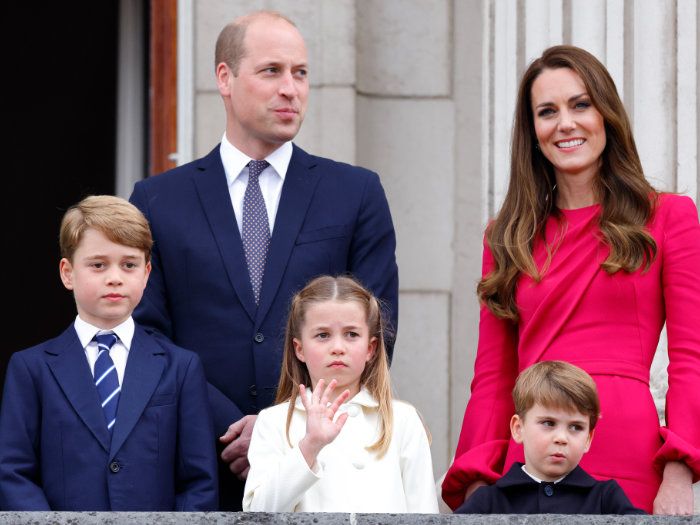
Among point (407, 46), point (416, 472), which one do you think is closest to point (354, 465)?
point (416, 472)

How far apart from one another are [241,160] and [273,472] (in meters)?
1.28

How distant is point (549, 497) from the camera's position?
4363 mm

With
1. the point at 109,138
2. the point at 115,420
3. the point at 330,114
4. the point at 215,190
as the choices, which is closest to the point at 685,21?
the point at 330,114

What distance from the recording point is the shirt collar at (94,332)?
4.79 metres

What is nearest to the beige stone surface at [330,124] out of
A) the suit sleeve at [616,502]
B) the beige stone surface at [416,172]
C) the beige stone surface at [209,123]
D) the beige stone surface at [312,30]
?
the beige stone surface at [312,30]

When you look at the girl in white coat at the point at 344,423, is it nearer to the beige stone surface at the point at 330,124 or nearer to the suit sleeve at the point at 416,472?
the suit sleeve at the point at 416,472

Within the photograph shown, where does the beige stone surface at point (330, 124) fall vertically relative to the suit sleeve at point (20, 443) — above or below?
above

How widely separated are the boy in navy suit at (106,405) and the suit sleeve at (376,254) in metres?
0.61

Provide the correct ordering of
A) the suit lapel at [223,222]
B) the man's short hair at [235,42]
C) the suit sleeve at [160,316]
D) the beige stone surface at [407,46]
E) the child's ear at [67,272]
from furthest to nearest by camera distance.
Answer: the beige stone surface at [407,46] → the man's short hair at [235,42] → the suit lapel at [223,222] → the suit sleeve at [160,316] → the child's ear at [67,272]

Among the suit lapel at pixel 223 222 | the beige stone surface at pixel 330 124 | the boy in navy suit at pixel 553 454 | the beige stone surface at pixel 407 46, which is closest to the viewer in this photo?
the boy in navy suit at pixel 553 454

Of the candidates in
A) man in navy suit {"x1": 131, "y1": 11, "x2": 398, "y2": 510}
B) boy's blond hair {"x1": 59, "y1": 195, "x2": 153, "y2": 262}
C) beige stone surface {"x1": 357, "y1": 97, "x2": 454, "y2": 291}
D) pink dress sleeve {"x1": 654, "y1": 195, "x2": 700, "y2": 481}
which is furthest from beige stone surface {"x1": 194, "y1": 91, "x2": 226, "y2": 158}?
pink dress sleeve {"x1": 654, "y1": 195, "x2": 700, "y2": 481}

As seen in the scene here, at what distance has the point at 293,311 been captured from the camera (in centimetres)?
472

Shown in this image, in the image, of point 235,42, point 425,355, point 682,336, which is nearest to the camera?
point 682,336

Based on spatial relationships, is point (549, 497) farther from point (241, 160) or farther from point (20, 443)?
point (241, 160)
